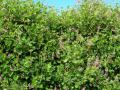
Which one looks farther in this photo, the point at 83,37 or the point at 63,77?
the point at 83,37

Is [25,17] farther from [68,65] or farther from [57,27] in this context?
[68,65]

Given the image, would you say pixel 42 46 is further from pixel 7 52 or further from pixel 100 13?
pixel 100 13

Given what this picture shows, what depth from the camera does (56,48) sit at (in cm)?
922

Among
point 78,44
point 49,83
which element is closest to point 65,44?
point 78,44

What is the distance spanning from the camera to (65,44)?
9.25 metres

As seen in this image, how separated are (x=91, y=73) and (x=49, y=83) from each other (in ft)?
2.77

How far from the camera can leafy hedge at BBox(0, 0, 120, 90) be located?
8.86 m

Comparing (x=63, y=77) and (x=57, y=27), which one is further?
(x=57, y=27)

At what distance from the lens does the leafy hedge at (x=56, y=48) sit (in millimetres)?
8859

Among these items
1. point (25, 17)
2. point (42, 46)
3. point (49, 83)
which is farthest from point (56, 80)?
point (25, 17)

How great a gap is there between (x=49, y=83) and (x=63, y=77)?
0.32 m

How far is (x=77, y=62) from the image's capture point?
899cm

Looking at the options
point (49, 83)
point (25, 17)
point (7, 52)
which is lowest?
point (49, 83)

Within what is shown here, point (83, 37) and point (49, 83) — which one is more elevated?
point (83, 37)
